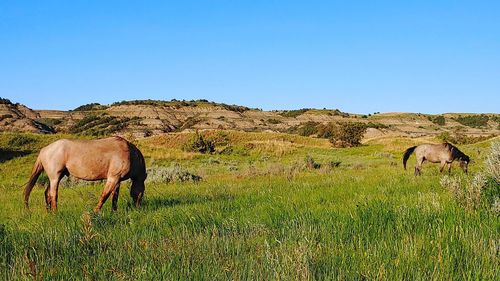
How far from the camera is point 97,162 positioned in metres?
8.62

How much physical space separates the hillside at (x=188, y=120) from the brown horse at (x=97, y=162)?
6830cm

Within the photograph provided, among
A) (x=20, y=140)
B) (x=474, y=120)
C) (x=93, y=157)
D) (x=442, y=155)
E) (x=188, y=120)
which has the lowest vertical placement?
(x=20, y=140)

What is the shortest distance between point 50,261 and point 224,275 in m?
1.75

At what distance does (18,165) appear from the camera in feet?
90.3

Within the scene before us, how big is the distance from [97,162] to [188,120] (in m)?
110

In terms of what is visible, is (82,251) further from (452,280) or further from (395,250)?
(452,280)

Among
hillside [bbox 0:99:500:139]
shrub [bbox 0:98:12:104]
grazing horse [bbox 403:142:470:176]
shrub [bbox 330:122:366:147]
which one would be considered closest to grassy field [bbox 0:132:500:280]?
grazing horse [bbox 403:142:470:176]

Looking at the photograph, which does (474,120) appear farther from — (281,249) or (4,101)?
(281,249)

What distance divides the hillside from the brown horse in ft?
224

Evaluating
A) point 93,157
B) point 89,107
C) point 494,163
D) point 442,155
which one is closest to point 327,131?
point 442,155

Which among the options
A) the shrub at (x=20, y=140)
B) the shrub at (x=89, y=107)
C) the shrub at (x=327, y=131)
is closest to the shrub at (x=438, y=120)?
the shrub at (x=327, y=131)

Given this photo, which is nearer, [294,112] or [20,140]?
[20,140]

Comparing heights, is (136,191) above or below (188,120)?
below

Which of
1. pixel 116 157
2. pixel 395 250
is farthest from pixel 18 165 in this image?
pixel 395 250
